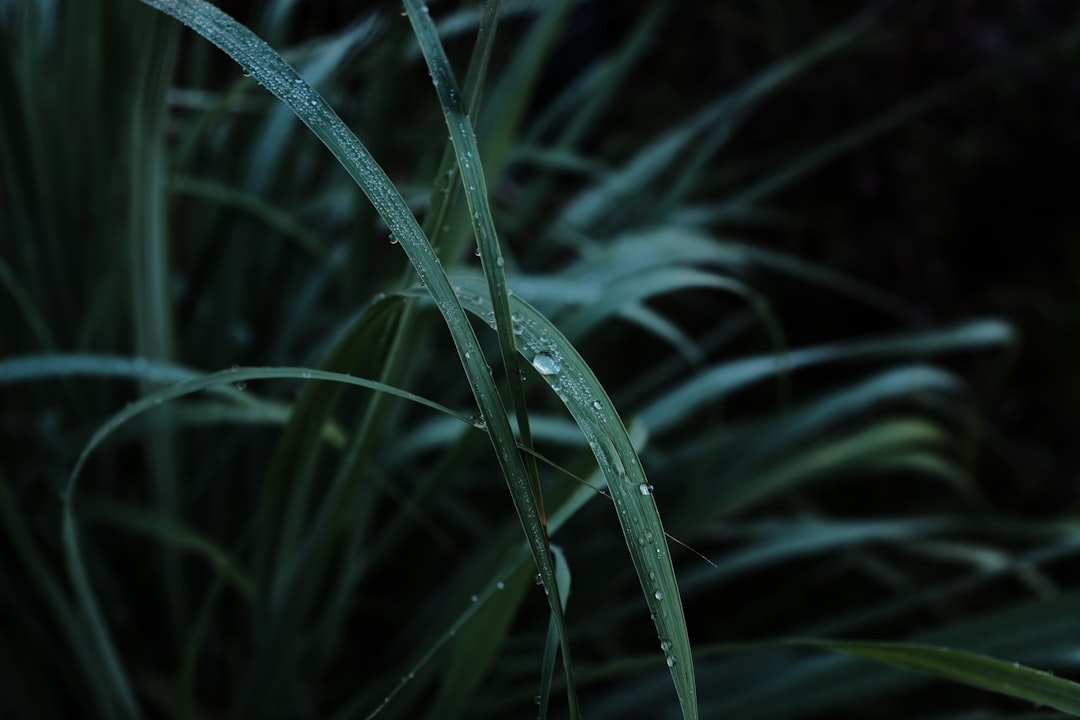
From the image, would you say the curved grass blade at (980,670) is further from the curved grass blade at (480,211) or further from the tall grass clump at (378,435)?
the curved grass blade at (480,211)

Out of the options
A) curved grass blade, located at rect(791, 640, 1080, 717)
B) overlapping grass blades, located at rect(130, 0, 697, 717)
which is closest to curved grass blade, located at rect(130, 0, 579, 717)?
overlapping grass blades, located at rect(130, 0, 697, 717)

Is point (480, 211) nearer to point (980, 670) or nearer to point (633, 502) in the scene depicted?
point (633, 502)

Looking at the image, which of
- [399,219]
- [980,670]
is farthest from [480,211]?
[980,670]

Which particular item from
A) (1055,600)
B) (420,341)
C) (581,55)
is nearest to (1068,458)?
(1055,600)

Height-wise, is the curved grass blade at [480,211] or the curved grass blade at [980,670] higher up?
the curved grass blade at [480,211]

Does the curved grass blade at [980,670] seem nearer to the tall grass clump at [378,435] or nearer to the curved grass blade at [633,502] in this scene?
the tall grass clump at [378,435]

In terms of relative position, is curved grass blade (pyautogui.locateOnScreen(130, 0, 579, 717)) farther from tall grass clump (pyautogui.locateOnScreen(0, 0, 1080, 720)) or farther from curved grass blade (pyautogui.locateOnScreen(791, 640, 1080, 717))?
curved grass blade (pyautogui.locateOnScreen(791, 640, 1080, 717))

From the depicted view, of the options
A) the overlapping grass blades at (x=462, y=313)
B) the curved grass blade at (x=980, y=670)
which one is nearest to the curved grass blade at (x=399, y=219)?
the overlapping grass blades at (x=462, y=313)

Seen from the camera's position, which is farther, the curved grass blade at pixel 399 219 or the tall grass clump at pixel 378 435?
the tall grass clump at pixel 378 435
